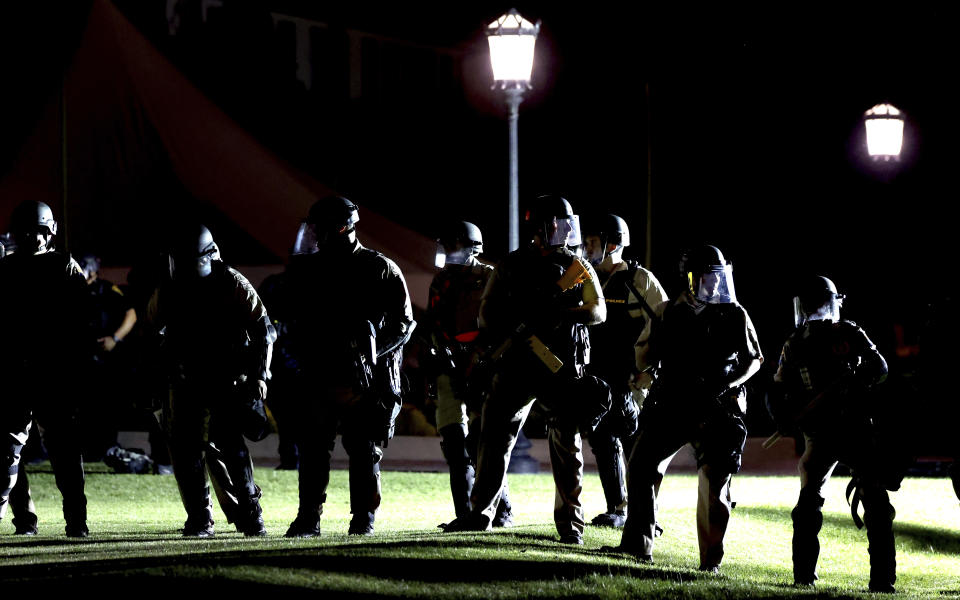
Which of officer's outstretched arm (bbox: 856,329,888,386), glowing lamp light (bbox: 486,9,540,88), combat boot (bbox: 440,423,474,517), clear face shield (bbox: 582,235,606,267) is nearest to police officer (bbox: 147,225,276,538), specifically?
combat boot (bbox: 440,423,474,517)

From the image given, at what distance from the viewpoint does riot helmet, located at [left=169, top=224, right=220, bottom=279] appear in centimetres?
947

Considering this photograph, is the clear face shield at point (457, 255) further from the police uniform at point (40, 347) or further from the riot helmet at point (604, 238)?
the police uniform at point (40, 347)

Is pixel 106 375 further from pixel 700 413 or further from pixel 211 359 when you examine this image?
pixel 700 413


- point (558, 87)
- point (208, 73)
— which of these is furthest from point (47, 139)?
point (558, 87)

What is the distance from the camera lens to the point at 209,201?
739 inches

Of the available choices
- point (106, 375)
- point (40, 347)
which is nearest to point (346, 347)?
point (40, 347)

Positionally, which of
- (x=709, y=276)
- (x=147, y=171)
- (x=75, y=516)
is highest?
(x=147, y=171)

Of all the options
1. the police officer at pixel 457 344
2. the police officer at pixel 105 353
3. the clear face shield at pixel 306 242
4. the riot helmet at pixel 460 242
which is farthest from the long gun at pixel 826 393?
the police officer at pixel 105 353

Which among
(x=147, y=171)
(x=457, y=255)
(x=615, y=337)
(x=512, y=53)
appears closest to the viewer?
(x=615, y=337)

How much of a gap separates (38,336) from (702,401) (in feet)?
14.4

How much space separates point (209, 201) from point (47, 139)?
3.40 metres

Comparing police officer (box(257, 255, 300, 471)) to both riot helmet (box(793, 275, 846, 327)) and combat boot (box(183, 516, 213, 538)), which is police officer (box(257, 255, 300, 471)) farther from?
riot helmet (box(793, 275, 846, 327))

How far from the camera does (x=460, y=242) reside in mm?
10562

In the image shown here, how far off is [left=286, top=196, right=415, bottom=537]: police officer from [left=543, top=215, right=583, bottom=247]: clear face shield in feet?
3.13
